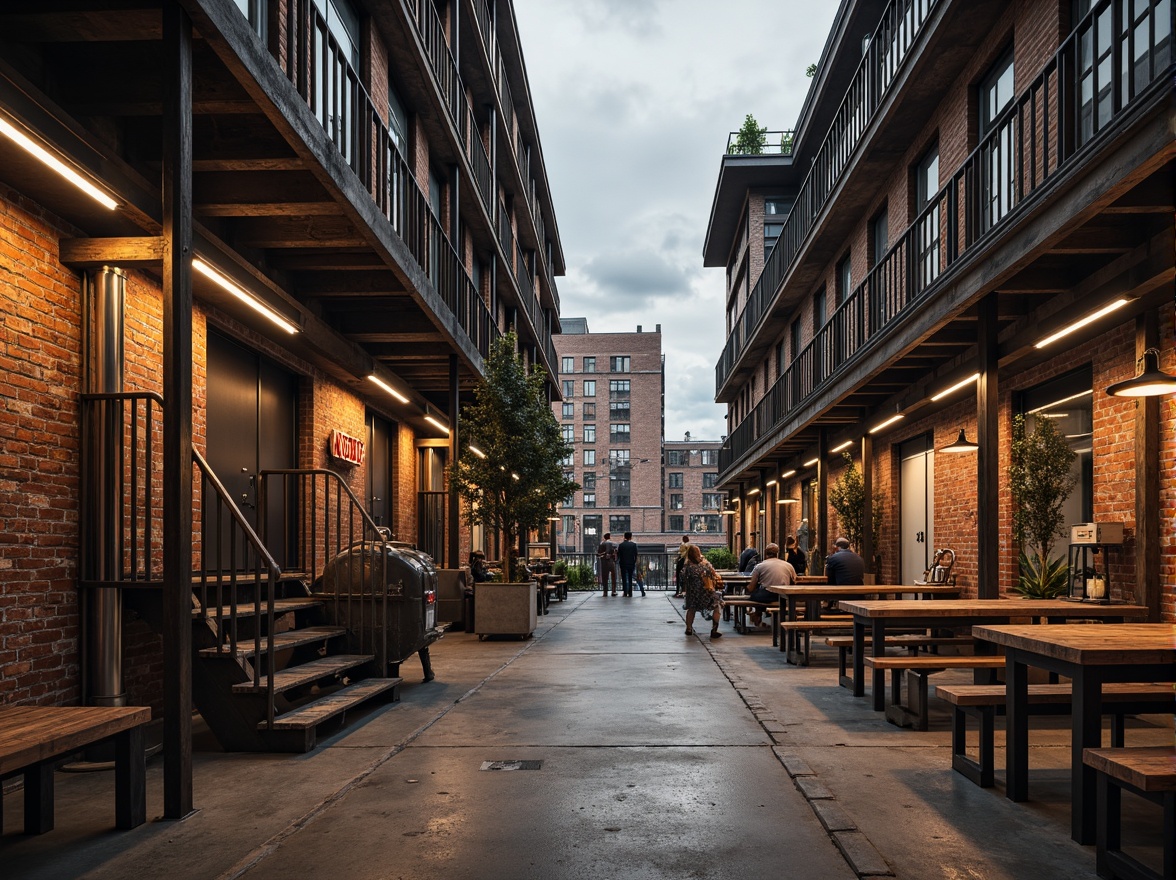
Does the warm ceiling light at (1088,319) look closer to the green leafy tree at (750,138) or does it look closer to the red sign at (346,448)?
the red sign at (346,448)

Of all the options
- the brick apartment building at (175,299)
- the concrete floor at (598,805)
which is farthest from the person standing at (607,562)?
the concrete floor at (598,805)

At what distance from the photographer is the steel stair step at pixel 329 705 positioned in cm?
651

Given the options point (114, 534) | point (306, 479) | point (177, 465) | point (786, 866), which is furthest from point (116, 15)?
point (306, 479)

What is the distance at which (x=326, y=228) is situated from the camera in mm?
8711

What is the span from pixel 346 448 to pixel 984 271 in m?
8.79

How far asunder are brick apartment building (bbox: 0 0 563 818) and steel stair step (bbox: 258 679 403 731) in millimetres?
144

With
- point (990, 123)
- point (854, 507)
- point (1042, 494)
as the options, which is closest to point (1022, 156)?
point (990, 123)

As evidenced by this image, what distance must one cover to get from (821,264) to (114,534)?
16842mm

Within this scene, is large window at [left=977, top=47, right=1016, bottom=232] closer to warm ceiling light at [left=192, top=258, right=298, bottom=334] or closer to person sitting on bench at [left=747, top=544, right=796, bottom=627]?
person sitting on bench at [left=747, top=544, right=796, bottom=627]

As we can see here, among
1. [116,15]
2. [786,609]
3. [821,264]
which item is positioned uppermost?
[821,264]

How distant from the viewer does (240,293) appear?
8180mm

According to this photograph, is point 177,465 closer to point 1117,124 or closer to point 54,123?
point 54,123

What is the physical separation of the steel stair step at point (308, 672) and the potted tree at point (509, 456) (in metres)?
6.37

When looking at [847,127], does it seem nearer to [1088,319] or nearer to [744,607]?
[744,607]
